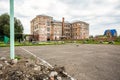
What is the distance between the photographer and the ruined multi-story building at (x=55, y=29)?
48750mm

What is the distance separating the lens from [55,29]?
174 feet

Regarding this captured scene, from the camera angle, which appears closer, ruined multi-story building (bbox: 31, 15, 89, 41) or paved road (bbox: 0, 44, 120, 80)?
paved road (bbox: 0, 44, 120, 80)

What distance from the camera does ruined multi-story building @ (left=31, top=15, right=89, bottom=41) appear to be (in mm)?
48750

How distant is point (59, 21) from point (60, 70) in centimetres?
5185

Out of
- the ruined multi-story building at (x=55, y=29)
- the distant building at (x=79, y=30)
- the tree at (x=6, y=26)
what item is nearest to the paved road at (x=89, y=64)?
the tree at (x=6, y=26)

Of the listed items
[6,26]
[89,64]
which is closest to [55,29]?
[6,26]

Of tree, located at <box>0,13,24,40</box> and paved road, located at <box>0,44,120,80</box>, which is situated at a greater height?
tree, located at <box>0,13,24,40</box>

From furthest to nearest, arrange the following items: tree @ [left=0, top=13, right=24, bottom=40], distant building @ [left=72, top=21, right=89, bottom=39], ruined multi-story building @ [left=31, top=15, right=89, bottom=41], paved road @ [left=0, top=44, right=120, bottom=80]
Answer: 1. distant building @ [left=72, top=21, right=89, bottom=39]
2. ruined multi-story building @ [left=31, top=15, right=89, bottom=41]
3. tree @ [left=0, top=13, right=24, bottom=40]
4. paved road @ [left=0, top=44, right=120, bottom=80]

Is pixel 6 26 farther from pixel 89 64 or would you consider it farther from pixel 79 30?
pixel 79 30

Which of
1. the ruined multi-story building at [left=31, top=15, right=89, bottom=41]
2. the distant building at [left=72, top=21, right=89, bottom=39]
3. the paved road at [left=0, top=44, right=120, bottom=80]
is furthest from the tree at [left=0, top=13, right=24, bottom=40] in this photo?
the paved road at [left=0, top=44, right=120, bottom=80]

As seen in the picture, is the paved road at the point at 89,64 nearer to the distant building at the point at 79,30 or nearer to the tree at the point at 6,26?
the tree at the point at 6,26

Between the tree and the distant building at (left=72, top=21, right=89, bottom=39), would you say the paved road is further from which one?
the distant building at (left=72, top=21, right=89, bottom=39)

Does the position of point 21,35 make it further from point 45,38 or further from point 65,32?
point 65,32

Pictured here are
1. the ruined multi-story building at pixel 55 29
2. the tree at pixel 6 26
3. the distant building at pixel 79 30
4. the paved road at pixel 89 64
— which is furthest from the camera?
the distant building at pixel 79 30
